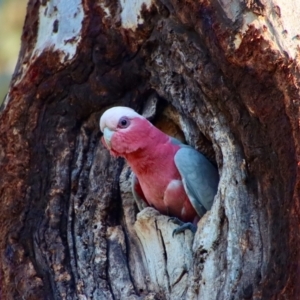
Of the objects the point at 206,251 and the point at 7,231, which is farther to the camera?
the point at 7,231

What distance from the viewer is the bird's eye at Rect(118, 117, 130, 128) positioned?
160 inches

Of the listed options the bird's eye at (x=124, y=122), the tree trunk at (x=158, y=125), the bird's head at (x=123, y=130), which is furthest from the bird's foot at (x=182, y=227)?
the bird's eye at (x=124, y=122)

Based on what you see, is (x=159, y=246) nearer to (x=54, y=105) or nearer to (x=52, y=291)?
(x=52, y=291)

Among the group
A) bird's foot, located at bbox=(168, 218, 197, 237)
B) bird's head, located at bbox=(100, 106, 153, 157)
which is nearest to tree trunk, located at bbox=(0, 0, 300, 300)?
bird's foot, located at bbox=(168, 218, 197, 237)

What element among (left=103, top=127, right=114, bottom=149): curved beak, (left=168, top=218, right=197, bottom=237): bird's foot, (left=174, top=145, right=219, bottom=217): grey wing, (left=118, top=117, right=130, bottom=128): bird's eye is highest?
(left=118, top=117, right=130, bottom=128): bird's eye

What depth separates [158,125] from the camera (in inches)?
177

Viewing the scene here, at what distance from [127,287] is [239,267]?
0.77m

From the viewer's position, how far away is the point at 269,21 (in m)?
3.43

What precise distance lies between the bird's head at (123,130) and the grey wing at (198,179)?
25 centimetres

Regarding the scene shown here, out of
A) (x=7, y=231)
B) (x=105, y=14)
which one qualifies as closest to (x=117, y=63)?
(x=105, y=14)

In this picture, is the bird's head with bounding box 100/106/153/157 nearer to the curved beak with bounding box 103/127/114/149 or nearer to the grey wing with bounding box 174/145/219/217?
the curved beak with bounding box 103/127/114/149

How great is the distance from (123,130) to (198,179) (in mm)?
524

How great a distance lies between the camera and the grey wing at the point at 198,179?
4012 mm

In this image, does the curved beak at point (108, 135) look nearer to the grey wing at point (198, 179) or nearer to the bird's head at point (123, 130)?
the bird's head at point (123, 130)
